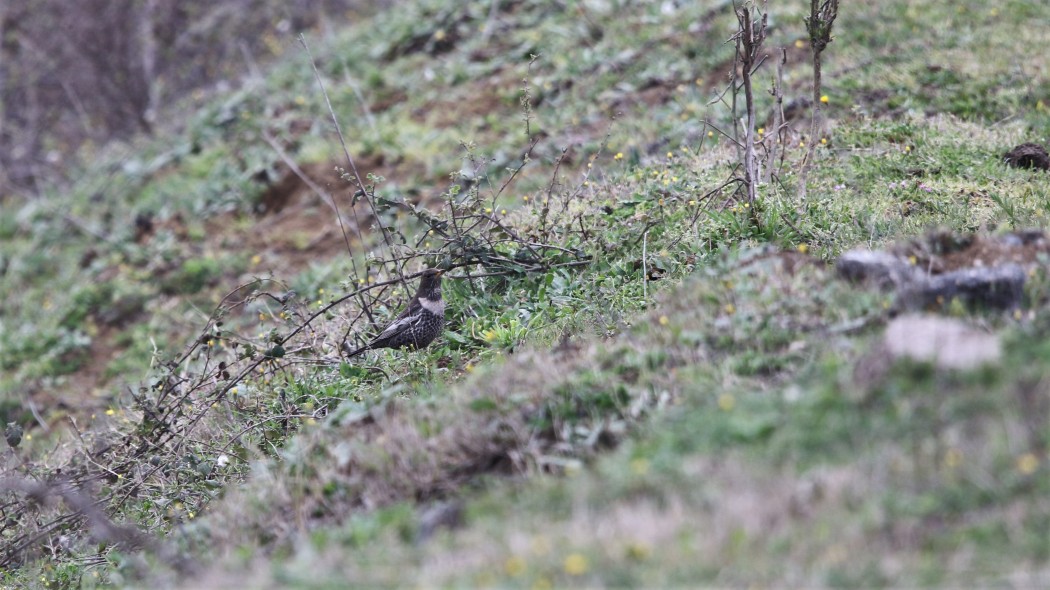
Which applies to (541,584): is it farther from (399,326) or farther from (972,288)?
(399,326)

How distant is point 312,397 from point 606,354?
1.73 meters

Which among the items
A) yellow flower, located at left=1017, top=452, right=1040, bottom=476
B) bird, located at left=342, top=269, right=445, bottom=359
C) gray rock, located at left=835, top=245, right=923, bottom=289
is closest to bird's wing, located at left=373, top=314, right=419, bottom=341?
bird, located at left=342, top=269, right=445, bottom=359

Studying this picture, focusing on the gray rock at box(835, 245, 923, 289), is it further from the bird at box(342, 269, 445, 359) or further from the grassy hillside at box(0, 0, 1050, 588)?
the bird at box(342, 269, 445, 359)

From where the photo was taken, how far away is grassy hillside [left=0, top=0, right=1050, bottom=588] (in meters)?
3.01

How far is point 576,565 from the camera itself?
2.84 metres

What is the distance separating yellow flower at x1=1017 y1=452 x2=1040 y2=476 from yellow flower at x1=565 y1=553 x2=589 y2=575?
1.32 meters

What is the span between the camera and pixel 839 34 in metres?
8.47

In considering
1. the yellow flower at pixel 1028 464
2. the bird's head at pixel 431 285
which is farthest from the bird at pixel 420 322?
the yellow flower at pixel 1028 464

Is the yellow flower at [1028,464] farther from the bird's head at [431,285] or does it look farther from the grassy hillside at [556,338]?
the bird's head at [431,285]

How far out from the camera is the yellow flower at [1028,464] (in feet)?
9.40

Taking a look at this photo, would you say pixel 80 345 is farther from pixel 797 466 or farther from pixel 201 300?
pixel 797 466

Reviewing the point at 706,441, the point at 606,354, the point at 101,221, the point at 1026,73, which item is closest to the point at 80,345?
the point at 101,221

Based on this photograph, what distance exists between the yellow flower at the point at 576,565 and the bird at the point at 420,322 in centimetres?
263

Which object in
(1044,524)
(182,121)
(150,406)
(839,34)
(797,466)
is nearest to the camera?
(1044,524)
